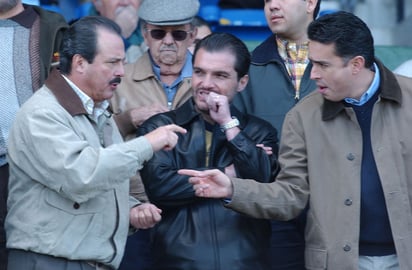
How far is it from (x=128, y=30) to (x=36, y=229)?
296cm

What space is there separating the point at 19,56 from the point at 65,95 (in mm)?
819

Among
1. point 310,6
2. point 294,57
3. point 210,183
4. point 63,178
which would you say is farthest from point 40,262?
point 310,6

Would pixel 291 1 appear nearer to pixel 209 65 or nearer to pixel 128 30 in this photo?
pixel 209 65

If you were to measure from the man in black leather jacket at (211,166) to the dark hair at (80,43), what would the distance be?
0.55m

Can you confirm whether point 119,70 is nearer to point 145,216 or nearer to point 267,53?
point 145,216

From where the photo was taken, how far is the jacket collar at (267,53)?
5547 millimetres

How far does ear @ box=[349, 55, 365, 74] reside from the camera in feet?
15.8

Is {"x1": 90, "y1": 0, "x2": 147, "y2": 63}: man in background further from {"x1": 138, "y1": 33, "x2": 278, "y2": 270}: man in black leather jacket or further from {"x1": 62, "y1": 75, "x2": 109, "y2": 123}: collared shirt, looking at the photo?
{"x1": 62, "y1": 75, "x2": 109, "y2": 123}: collared shirt

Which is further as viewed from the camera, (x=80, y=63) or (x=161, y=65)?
(x=161, y=65)

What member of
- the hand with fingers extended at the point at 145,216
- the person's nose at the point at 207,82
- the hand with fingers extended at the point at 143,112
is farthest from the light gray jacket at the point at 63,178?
the hand with fingers extended at the point at 143,112

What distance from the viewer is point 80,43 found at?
4.55 meters

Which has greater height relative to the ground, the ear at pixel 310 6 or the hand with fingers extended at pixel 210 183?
the ear at pixel 310 6

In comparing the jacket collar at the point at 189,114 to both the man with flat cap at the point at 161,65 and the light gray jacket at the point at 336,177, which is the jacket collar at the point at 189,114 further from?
the man with flat cap at the point at 161,65

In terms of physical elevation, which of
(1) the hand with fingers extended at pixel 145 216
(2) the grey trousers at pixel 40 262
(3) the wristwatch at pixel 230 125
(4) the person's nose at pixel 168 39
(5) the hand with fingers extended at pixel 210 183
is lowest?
(2) the grey trousers at pixel 40 262
